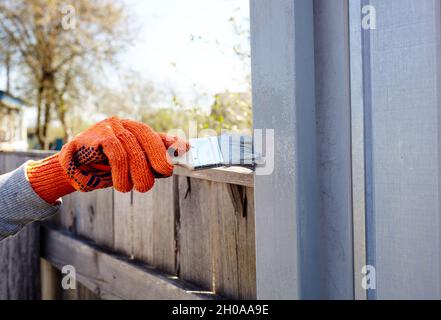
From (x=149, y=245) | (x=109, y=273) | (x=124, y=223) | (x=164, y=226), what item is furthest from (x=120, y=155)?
(x=109, y=273)

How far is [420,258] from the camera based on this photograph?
88 centimetres

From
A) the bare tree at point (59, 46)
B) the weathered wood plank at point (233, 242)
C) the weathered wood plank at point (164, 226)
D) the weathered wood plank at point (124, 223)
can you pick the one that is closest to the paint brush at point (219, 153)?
the weathered wood plank at point (233, 242)

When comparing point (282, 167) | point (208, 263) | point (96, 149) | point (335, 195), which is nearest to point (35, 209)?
point (96, 149)

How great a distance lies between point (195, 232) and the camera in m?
1.83

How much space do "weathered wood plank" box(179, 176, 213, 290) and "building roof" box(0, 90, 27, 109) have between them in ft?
43.0

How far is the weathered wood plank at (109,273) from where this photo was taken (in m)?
1.94

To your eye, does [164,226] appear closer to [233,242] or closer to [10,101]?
[233,242]

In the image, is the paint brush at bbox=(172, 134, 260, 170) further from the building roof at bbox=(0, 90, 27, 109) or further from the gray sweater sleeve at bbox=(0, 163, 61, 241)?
the building roof at bbox=(0, 90, 27, 109)

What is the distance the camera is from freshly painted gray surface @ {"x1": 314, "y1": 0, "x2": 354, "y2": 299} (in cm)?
98

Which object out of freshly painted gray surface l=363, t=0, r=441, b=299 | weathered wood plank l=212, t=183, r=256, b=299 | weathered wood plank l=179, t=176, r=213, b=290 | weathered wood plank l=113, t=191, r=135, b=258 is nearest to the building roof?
weathered wood plank l=113, t=191, r=135, b=258

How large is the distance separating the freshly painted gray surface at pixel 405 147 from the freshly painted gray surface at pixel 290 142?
0.13 metres

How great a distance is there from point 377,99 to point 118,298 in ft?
6.19

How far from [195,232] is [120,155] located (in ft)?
2.54

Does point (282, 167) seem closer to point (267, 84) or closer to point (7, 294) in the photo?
point (267, 84)
